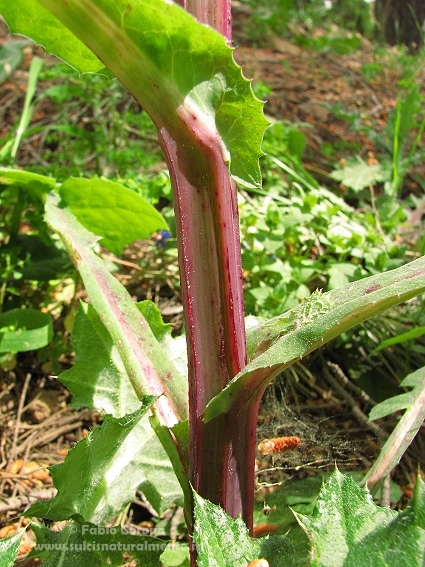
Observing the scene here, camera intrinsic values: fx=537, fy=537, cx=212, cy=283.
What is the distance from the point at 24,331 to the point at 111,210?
0.40m

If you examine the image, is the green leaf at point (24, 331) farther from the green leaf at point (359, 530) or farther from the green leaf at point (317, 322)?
the green leaf at point (359, 530)

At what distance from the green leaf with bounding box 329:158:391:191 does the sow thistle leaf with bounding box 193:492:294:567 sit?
1838 millimetres

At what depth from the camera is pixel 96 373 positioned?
1113mm

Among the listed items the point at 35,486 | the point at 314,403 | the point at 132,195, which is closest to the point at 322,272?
the point at 314,403

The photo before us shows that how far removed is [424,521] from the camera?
2.19 feet

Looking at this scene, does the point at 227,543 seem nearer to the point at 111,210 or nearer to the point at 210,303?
the point at 210,303

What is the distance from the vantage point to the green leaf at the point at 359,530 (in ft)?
2.19

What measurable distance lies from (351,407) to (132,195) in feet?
2.70

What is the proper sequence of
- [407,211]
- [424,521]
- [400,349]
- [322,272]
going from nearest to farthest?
1. [424,521]
2. [400,349]
3. [322,272]
4. [407,211]

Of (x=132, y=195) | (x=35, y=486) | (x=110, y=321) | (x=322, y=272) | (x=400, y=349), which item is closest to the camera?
(x=110, y=321)

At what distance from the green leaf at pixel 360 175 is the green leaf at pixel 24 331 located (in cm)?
148

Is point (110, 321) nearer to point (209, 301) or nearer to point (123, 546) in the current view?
point (209, 301)

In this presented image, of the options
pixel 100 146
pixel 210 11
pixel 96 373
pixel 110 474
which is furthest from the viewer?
pixel 100 146

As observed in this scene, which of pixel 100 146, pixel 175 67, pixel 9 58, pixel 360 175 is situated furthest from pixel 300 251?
pixel 9 58
